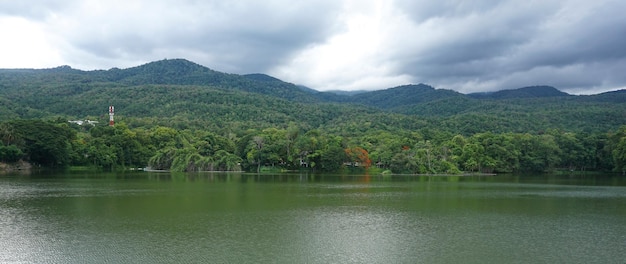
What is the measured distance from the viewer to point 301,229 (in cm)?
2367

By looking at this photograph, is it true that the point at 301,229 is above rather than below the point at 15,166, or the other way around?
below

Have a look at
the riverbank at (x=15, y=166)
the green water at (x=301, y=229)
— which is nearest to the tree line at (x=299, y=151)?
the riverbank at (x=15, y=166)

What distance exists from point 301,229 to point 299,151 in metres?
64.2

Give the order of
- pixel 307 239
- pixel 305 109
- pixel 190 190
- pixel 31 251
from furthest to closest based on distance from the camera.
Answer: pixel 305 109 → pixel 190 190 → pixel 307 239 → pixel 31 251

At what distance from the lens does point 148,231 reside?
22.3m

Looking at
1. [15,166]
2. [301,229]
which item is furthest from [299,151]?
[301,229]

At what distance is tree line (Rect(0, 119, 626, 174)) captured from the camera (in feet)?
269

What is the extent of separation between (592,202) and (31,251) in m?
38.7

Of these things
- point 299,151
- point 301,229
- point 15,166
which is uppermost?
point 299,151

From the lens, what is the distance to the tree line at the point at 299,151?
8188 centimetres

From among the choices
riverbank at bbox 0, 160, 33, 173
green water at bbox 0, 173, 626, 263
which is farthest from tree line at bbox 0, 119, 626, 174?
green water at bbox 0, 173, 626, 263

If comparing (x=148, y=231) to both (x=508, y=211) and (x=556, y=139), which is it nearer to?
(x=508, y=211)

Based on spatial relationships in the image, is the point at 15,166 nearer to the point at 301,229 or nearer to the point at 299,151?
the point at 299,151

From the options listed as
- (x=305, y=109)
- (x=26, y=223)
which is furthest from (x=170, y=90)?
(x=26, y=223)
